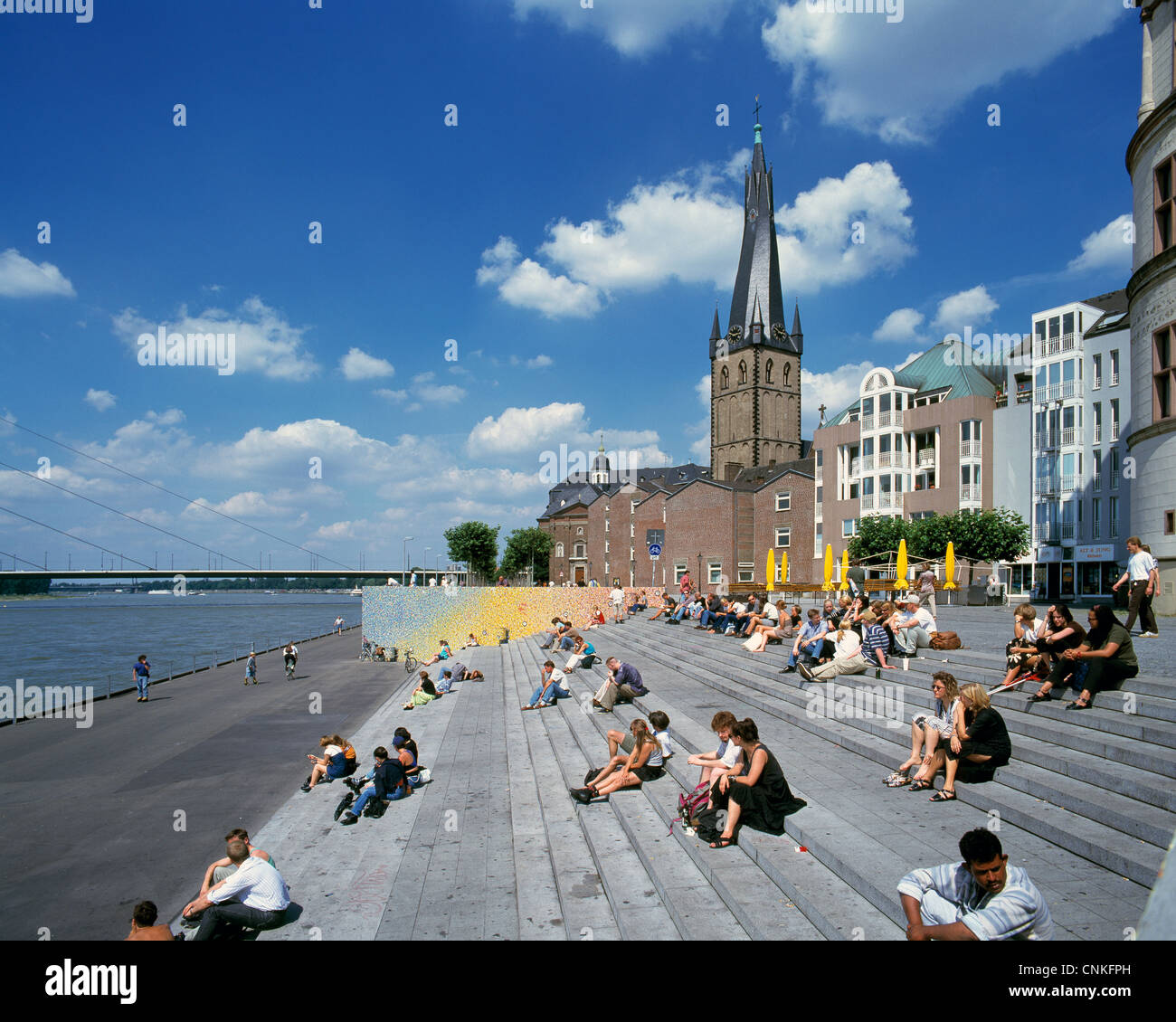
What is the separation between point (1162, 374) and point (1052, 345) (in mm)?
31570

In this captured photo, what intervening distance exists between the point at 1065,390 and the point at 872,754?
41.4 m

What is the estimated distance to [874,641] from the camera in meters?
13.4

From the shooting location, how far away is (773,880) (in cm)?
659

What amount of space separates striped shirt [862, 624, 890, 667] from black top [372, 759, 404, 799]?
829 centimetres

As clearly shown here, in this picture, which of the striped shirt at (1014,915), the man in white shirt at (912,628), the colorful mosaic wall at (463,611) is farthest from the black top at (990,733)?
the colorful mosaic wall at (463,611)

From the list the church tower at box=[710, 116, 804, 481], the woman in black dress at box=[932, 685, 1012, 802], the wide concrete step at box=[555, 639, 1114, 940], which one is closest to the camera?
the wide concrete step at box=[555, 639, 1114, 940]

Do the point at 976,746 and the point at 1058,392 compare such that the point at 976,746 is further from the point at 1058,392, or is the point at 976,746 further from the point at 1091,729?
the point at 1058,392

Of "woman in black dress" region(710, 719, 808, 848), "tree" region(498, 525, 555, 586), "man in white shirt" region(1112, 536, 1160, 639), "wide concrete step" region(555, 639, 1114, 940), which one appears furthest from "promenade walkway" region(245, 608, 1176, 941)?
"tree" region(498, 525, 555, 586)

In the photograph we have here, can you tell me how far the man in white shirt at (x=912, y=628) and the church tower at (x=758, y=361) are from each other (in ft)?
248

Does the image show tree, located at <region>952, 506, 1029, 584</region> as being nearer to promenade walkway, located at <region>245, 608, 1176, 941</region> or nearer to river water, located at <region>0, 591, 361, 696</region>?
promenade walkway, located at <region>245, 608, 1176, 941</region>

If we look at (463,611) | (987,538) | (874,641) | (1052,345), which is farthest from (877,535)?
(874,641)

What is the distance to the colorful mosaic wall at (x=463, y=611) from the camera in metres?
39.1

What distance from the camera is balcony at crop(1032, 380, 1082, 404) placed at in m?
41.4

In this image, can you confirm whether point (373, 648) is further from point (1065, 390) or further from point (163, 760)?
point (1065, 390)
